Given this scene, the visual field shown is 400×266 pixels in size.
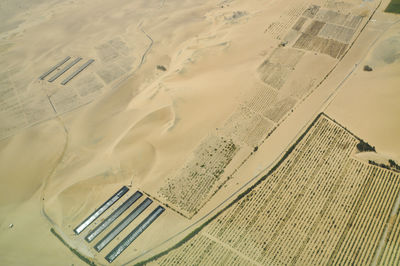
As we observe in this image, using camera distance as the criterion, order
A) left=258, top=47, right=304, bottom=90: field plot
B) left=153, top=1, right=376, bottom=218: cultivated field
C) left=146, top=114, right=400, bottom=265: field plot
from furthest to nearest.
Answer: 1. left=258, top=47, right=304, bottom=90: field plot
2. left=153, top=1, right=376, bottom=218: cultivated field
3. left=146, top=114, right=400, bottom=265: field plot

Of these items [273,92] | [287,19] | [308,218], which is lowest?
[308,218]

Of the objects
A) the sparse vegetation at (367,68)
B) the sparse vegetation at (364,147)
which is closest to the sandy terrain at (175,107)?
the sparse vegetation at (367,68)

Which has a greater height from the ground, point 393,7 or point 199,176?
point 393,7

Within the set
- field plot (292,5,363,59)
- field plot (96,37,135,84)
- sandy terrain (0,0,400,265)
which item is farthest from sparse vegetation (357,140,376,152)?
field plot (96,37,135,84)

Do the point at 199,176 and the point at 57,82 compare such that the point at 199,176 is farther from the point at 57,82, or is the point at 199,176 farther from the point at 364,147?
the point at 57,82

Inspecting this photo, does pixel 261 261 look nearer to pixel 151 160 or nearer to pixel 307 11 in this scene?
pixel 151 160

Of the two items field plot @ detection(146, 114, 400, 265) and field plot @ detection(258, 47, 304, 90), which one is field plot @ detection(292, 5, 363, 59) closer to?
field plot @ detection(258, 47, 304, 90)

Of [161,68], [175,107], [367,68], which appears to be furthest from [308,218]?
[161,68]
